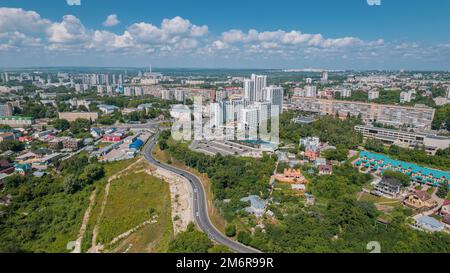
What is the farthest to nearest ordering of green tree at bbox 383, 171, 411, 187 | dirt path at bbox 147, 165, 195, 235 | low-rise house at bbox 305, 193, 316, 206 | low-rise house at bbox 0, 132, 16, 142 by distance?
low-rise house at bbox 0, 132, 16, 142 < green tree at bbox 383, 171, 411, 187 < low-rise house at bbox 305, 193, 316, 206 < dirt path at bbox 147, 165, 195, 235

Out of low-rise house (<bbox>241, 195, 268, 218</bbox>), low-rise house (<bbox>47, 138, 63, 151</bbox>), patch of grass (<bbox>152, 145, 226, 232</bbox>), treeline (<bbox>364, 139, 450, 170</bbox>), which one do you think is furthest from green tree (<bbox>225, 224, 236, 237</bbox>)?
low-rise house (<bbox>47, 138, 63, 151</bbox>)

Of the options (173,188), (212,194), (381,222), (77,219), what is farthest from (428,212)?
(77,219)

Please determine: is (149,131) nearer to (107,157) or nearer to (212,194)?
→ (107,157)

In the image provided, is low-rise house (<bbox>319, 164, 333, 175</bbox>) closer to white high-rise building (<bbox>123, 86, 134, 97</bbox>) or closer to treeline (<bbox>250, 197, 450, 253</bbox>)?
treeline (<bbox>250, 197, 450, 253</bbox>)

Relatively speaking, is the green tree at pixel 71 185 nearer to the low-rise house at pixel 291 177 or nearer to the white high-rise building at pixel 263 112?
the low-rise house at pixel 291 177

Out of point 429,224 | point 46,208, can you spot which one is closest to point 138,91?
point 46,208

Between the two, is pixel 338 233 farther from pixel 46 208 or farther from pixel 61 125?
pixel 61 125
